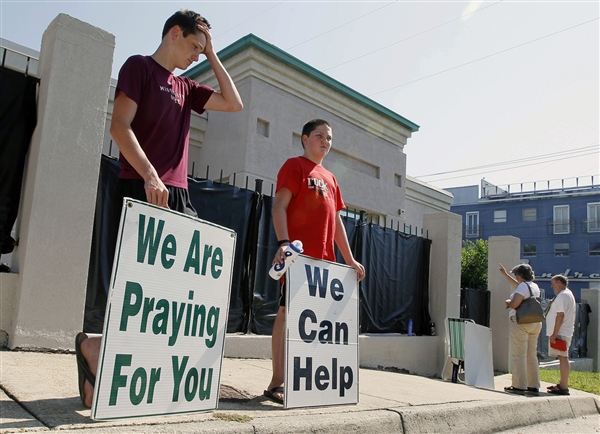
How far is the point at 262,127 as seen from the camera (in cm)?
1188

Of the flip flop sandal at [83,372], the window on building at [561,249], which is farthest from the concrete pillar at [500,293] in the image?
the window on building at [561,249]

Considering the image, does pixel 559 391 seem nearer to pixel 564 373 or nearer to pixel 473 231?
pixel 564 373

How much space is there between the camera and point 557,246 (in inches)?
1757

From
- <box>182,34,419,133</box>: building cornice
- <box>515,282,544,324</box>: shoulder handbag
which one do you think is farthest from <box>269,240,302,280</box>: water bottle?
<box>182,34,419,133</box>: building cornice

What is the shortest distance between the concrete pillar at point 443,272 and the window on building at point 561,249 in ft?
132

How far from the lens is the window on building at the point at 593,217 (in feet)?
141

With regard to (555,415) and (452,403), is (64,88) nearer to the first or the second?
(452,403)

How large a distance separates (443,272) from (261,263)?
4.45 metres

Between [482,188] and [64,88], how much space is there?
1928 inches

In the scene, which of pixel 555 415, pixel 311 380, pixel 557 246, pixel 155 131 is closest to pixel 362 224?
pixel 555 415

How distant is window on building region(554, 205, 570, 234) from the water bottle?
47307 mm

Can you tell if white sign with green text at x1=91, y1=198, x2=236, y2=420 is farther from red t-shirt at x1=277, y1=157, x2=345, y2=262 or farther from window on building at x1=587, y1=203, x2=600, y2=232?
window on building at x1=587, y1=203, x2=600, y2=232

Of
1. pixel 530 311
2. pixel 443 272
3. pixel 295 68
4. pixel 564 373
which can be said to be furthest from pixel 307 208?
pixel 295 68

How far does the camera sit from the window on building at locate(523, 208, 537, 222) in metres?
46.0
